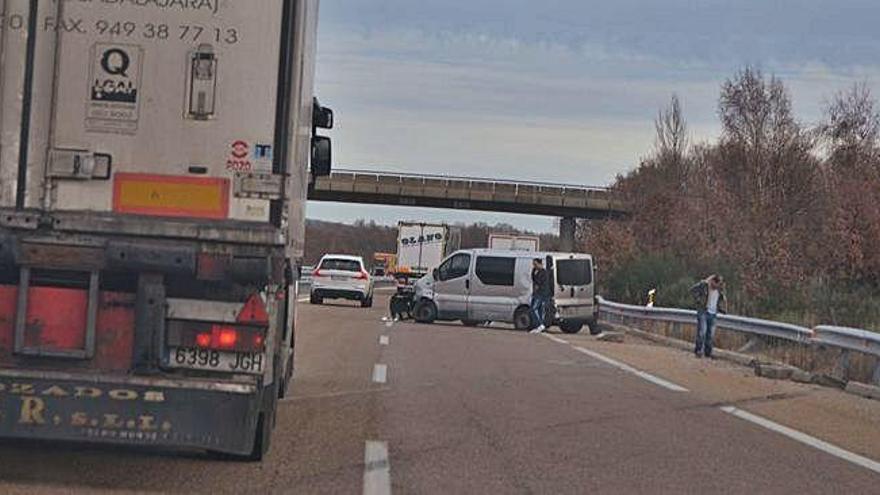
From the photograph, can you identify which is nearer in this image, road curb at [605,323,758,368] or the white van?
road curb at [605,323,758,368]

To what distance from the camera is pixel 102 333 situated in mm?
7230

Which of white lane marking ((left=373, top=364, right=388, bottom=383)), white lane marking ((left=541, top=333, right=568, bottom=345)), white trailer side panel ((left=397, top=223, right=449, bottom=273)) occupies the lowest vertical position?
white lane marking ((left=373, top=364, right=388, bottom=383))

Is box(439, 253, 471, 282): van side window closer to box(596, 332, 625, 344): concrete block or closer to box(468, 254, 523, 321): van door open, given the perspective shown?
box(468, 254, 523, 321): van door open

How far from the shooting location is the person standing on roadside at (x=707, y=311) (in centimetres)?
2225

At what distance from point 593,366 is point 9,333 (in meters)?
12.5

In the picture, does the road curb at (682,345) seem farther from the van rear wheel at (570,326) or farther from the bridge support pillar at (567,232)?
the bridge support pillar at (567,232)

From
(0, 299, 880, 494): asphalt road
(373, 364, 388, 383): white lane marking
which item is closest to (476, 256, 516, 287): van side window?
(0, 299, 880, 494): asphalt road

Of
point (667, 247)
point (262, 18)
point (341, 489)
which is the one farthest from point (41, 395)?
point (667, 247)

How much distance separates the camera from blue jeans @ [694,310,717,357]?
22.2m

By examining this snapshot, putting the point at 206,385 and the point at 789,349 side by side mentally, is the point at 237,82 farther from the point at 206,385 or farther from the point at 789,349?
the point at 789,349

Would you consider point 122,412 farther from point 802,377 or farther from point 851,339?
point 802,377

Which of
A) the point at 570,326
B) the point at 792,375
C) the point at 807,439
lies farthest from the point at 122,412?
the point at 570,326

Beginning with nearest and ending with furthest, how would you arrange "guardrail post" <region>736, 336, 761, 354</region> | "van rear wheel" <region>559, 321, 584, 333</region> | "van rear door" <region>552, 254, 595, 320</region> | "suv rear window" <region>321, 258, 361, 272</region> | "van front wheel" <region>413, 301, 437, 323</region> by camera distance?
1. "guardrail post" <region>736, 336, 761, 354</region>
2. "van rear door" <region>552, 254, 595, 320</region>
3. "van rear wheel" <region>559, 321, 584, 333</region>
4. "van front wheel" <region>413, 301, 437, 323</region>
5. "suv rear window" <region>321, 258, 361, 272</region>

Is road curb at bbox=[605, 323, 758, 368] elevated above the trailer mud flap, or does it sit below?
below
